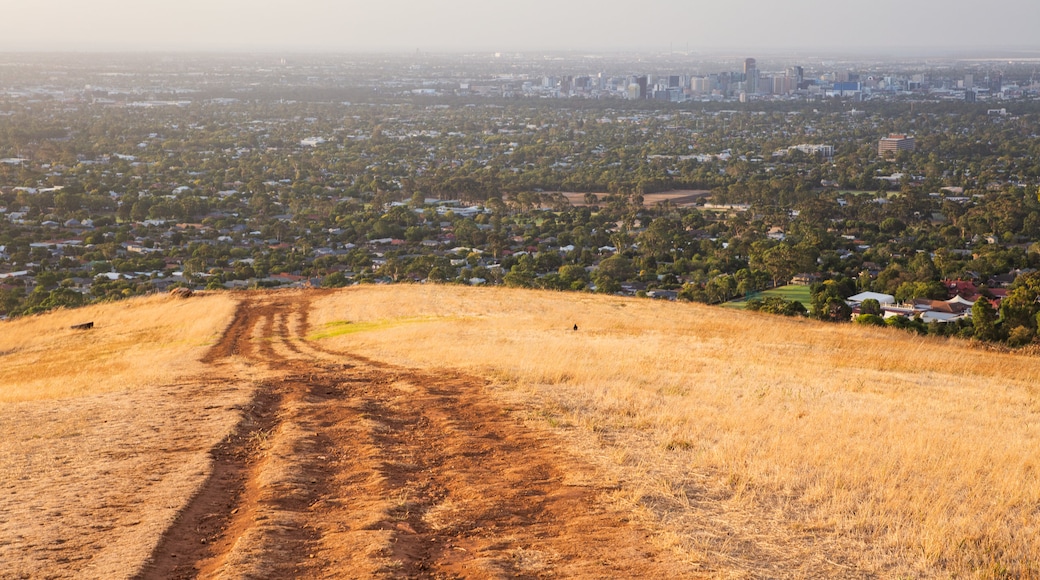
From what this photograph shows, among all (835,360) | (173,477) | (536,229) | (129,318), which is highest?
(173,477)

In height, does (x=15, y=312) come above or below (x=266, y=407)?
below

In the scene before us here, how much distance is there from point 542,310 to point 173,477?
15.0 meters

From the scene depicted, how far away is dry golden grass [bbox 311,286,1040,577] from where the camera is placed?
6.36 meters

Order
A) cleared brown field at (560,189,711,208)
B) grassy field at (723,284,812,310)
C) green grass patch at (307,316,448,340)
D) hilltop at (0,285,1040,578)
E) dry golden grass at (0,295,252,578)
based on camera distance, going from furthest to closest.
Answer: cleared brown field at (560,189,711,208), grassy field at (723,284,812,310), green grass patch at (307,316,448,340), dry golden grass at (0,295,252,578), hilltop at (0,285,1040,578)

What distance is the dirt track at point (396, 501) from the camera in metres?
6.17

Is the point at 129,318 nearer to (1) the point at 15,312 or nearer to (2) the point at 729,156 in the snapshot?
(1) the point at 15,312

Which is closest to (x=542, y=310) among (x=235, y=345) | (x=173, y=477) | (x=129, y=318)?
(x=235, y=345)

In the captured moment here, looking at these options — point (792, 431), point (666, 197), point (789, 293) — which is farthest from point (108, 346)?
point (666, 197)

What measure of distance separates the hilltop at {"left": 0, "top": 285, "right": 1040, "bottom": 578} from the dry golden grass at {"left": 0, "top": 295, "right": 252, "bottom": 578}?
0.03m

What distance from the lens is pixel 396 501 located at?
24.3 ft

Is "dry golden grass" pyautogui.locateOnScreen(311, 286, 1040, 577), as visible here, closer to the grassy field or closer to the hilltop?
the hilltop

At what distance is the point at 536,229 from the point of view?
61.6 metres

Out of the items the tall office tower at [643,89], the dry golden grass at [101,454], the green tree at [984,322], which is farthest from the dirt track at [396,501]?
the tall office tower at [643,89]

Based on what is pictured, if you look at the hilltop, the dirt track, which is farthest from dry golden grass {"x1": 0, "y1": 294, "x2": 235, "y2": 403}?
the dirt track
